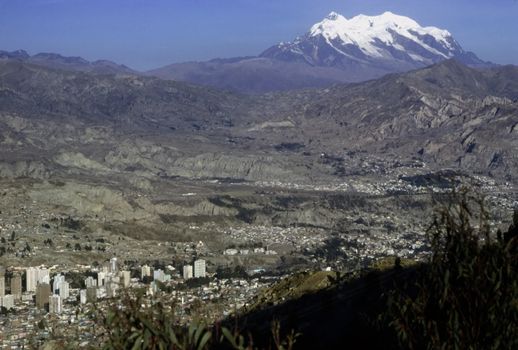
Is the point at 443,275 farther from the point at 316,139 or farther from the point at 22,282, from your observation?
the point at 316,139

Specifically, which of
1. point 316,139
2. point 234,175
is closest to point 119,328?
point 234,175

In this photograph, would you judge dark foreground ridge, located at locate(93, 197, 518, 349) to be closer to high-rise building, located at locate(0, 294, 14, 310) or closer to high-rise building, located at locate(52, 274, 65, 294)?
high-rise building, located at locate(0, 294, 14, 310)

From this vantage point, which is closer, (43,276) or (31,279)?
(31,279)

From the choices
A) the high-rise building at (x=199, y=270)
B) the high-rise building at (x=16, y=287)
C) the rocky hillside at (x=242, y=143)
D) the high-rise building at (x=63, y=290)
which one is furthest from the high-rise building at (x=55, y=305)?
the rocky hillside at (x=242, y=143)

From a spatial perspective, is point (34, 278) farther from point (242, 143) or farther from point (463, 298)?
point (242, 143)

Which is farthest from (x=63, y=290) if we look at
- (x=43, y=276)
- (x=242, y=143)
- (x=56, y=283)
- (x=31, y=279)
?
(x=242, y=143)
